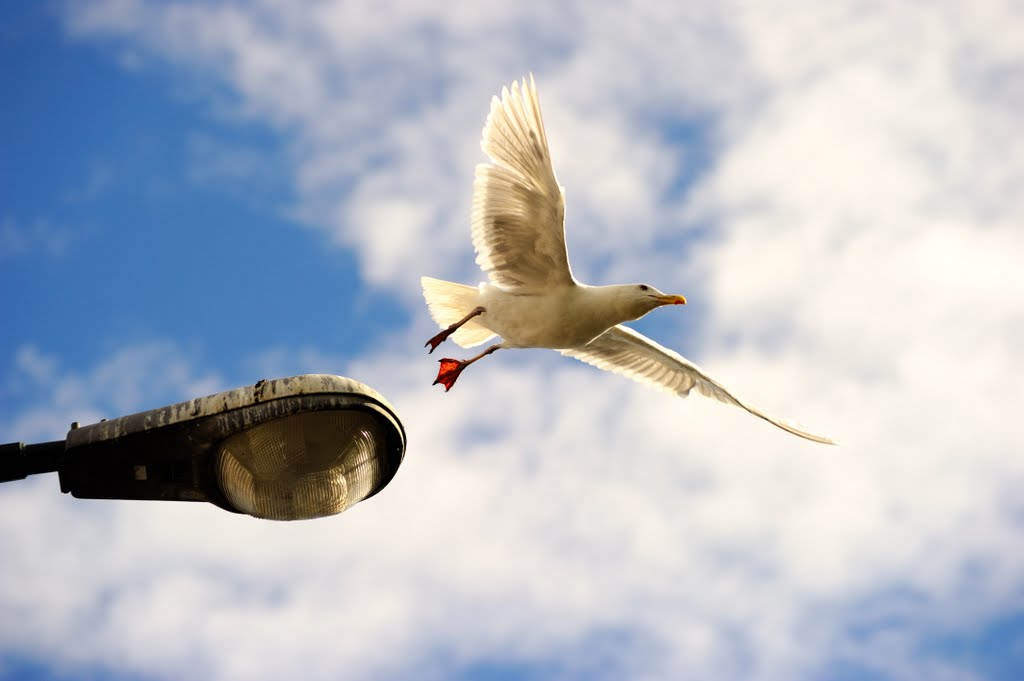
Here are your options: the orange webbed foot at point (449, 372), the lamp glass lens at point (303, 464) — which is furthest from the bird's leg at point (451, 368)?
the lamp glass lens at point (303, 464)

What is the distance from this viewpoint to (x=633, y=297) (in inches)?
349

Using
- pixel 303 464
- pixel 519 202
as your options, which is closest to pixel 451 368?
pixel 519 202

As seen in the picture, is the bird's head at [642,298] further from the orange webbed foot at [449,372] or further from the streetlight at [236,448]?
the streetlight at [236,448]

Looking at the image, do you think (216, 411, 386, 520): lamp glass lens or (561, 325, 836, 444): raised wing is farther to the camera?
(561, 325, 836, 444): raised wing

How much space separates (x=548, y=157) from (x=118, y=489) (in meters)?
4.10

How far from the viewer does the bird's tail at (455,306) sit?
9258 millimetres

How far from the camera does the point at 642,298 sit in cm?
891

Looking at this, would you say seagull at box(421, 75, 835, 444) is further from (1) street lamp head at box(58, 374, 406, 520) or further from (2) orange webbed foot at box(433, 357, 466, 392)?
(1) street lamp head at box(58, 374, 406, 520)

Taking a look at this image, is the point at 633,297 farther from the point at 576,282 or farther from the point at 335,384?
the point at 335,384

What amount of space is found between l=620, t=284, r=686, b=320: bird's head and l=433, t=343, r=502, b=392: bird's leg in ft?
3.66

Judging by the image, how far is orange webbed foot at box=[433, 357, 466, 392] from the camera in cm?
939

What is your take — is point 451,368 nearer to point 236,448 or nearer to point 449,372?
point 449,372

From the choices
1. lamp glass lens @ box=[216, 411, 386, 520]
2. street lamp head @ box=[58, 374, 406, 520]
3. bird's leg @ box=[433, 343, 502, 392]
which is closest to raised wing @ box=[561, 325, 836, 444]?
bird's leg @ box=[433, 343, 502, 392]

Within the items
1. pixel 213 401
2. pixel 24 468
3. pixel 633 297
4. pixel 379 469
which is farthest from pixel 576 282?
pixel 24 468
